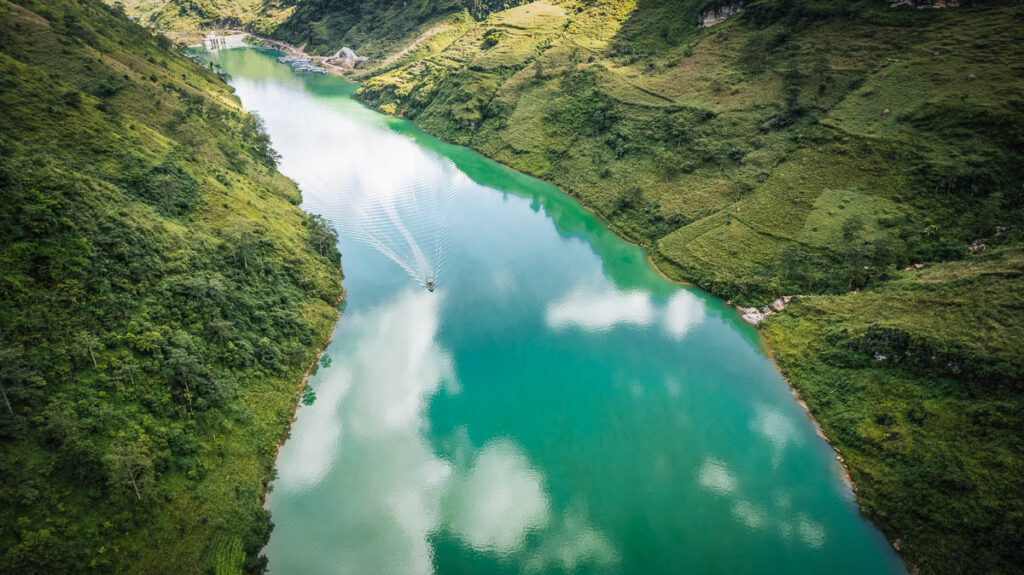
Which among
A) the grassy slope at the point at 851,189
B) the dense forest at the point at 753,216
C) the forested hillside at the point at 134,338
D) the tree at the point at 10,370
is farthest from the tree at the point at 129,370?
the grassy slope at the point at 851,189

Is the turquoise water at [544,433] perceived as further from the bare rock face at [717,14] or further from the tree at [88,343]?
the bare rock face at [717,14]

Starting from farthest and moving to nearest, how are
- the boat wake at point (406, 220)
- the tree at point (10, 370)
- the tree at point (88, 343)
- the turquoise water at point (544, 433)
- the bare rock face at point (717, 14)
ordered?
1. the bare rock face at point (717, 14)
2. the boat wake at point (406, 220)
3. the turquoise water at point (544, 433)
4. the tree at point (88, 343)
5. the tree at point (10, 370)

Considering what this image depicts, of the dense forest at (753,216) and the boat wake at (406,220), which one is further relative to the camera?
the boat wake at (406,220)

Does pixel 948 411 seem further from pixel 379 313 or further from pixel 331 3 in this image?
pixel 331 3

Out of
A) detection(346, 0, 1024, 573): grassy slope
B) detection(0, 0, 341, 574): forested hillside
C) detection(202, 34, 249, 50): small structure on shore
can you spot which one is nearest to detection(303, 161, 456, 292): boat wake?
detection(0, 0, 341, 574): forested hillside

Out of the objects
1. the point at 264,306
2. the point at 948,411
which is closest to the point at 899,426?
the point at 948,411

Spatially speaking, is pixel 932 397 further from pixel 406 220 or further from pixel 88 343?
pixel 406 220

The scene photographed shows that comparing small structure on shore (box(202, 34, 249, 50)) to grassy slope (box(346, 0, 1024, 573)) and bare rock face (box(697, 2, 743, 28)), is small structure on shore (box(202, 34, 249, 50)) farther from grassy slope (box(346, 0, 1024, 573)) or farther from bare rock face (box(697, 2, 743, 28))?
bare rock face (box(697, 2, 743, 28))
